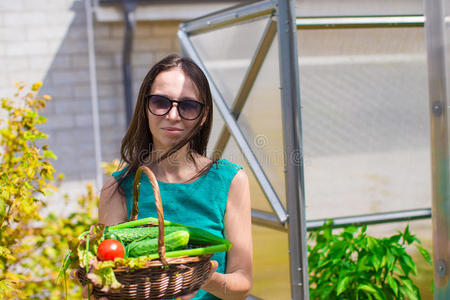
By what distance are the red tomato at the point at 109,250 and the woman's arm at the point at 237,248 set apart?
361mm

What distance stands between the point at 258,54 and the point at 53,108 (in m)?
3.82

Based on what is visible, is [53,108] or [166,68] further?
[53,108]

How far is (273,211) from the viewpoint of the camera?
9.02ft

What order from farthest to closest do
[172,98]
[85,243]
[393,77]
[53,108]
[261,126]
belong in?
[53,108]
[393,77]
[261,126]
[172,98]
[85,243]

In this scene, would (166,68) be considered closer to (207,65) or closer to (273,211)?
(273,211)

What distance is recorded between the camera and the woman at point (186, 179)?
174 cm

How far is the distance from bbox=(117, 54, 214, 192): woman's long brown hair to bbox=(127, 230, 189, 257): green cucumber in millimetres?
359

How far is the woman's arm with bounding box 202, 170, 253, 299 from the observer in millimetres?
1684

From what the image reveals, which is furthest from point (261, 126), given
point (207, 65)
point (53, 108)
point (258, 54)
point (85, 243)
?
point (53, 108)

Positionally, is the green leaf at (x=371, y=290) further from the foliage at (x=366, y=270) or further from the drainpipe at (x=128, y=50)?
the drainpipe at (x=128, y=50)

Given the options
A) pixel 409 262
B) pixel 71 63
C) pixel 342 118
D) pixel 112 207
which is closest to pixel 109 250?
pixel 112 207

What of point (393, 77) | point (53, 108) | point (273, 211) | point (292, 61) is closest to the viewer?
point (292, 61)

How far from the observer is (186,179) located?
1.84 meters

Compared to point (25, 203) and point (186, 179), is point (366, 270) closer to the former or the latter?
point (186, 179)
